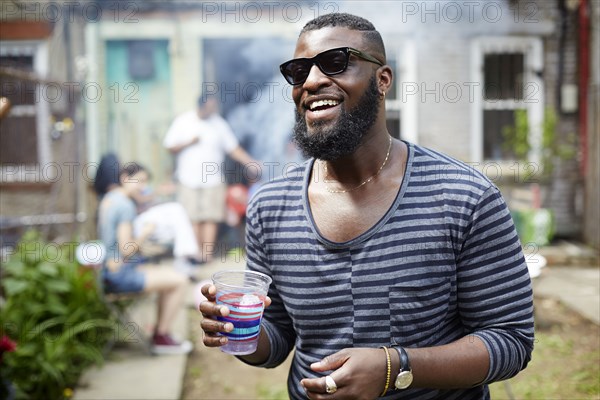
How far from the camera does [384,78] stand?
1.99 m

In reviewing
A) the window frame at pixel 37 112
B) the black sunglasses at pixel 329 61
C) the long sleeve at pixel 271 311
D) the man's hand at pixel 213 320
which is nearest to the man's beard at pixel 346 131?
the black sunglasses at pixel 329 61

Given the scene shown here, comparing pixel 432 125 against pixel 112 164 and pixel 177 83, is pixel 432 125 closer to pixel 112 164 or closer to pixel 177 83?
pixel 177 83

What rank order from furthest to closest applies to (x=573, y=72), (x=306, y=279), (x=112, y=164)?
(x=573, y=72)
(x=112, y=164)
(x=306, y=279)

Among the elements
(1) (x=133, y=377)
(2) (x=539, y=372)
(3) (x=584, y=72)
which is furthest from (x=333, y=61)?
(3) (x=584, y=72)

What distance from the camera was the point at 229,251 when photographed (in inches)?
349

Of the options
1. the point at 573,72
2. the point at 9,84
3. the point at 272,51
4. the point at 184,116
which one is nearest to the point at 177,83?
the point at 184,116

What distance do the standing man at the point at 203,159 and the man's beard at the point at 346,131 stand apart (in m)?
6.92

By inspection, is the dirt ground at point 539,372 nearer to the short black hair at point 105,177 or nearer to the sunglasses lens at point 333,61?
the short black hair at point 105,177

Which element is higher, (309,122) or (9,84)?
(9,84)

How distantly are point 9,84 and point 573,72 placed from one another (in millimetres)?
8136

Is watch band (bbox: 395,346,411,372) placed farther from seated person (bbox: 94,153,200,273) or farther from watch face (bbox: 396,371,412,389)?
seated person (bbox: 94,153,200,273)

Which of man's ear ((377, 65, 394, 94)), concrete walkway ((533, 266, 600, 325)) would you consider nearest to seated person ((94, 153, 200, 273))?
concrete walkway ((533, 266, 600, 325))

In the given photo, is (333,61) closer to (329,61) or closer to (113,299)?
(329,61)

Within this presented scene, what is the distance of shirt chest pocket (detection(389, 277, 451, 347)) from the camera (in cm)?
173
